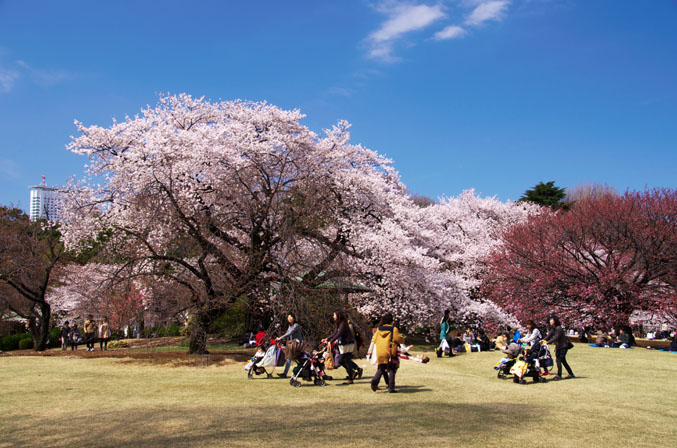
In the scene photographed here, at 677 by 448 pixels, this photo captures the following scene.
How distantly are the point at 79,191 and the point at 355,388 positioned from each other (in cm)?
1371

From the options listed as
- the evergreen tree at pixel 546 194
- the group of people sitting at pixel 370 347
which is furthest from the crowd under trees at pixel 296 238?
the evergreen tree at pixel 546 194

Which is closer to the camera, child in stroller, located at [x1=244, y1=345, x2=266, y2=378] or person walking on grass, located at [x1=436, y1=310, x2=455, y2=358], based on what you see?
child in stroller, located at [x1=244, y1=345, x2=266, y2=378]

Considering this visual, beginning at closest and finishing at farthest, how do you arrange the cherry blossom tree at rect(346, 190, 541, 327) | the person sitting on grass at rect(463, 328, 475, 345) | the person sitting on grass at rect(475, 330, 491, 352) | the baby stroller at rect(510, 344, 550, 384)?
the baby stroller at rect(510, 344, 550, 384)
the person sitting on grass at rect(475, 330, 491, 352)
the person sitting on grass at rect(463, 328, 475, 345)
the cherry blossom tree at rect(346, 190, 541, 327)

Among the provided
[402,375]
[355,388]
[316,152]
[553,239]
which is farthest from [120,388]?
[553,239]

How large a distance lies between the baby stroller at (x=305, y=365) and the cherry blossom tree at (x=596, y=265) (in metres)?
18.4

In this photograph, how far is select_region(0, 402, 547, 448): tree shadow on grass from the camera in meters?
6.02

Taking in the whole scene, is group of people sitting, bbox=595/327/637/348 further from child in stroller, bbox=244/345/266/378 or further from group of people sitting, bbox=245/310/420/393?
child in stroller, bbox=244/345/266/378

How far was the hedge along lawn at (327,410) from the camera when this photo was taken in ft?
20.4

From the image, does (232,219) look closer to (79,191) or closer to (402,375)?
(79,191)

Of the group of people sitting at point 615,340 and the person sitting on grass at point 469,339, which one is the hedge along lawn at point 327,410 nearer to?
the person sitting on grass at point 469,339

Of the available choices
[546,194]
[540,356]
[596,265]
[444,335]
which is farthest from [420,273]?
[546,194]

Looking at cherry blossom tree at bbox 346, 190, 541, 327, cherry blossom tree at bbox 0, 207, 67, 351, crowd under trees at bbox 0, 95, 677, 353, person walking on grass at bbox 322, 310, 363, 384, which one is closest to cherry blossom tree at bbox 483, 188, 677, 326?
crowd under trees at bbox 0, 95, 677, 353

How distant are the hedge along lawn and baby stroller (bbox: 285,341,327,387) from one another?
25cm

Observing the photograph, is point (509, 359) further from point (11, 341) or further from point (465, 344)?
point (11, 341)
